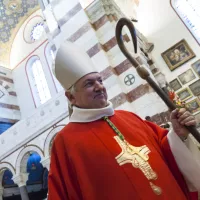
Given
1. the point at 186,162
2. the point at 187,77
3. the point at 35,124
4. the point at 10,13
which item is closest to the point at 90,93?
the point at 186,162

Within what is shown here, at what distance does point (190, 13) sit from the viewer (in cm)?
1044

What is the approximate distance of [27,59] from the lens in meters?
13.4

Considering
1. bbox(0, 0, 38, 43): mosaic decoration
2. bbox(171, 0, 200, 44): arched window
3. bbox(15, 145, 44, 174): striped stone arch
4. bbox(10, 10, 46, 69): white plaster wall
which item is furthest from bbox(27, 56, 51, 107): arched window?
bbox(171, 0, 200, 44): arched window

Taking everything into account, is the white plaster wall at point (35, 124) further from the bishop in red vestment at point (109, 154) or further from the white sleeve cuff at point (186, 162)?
the white sleeve cuff at point (186, 162)

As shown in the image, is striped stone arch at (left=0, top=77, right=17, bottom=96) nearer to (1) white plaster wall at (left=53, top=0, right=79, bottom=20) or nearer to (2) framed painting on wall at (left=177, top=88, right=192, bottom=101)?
(1) white plaster wall at (left=53, top=0, right=79, bottom=20)

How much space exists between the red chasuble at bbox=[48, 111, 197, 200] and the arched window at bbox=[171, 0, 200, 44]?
8.98 meters

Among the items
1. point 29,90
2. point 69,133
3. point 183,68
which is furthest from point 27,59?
point 69,133

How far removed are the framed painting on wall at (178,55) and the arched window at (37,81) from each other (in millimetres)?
5464

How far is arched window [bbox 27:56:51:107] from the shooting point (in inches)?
487

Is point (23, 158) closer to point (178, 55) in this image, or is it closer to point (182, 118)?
point (178, 55)

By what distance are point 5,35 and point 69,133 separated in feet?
42.7

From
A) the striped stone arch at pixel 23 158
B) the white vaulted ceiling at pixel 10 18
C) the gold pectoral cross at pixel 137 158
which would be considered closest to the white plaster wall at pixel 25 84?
the white vaulted ceiling at pixel 10 18

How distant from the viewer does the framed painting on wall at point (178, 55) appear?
9.71 metres

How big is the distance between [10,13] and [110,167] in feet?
42.7
